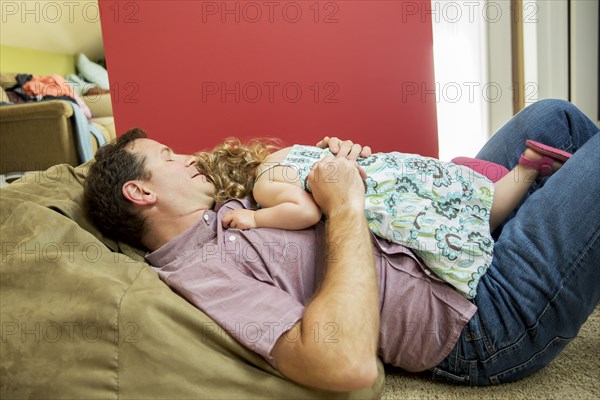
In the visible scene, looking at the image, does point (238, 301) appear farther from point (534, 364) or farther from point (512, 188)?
point (512, 188)

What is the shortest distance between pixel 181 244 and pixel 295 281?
11.1 inches

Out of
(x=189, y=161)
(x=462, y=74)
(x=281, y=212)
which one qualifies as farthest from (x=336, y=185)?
(x=462, y=74)

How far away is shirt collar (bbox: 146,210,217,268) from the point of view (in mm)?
1206

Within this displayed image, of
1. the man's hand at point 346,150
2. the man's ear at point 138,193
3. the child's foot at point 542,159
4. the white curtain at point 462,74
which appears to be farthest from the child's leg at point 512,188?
the white curtain at point 462,74

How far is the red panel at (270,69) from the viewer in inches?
95.0

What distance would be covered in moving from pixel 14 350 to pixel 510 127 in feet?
5.02

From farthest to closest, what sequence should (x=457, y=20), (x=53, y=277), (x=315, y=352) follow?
(x=457, y=20)
(x=53, y=277)
(x=315, y=352)

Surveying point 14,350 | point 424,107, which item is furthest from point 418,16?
point 14,350

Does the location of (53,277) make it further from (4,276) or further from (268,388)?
(268,388)

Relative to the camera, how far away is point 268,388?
0.95 meters

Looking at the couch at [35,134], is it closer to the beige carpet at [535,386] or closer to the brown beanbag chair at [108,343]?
the brown beanbag chair at [108,343]

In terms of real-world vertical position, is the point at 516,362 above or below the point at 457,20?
below

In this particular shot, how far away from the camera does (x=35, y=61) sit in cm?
634

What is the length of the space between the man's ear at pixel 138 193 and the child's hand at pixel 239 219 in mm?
184
